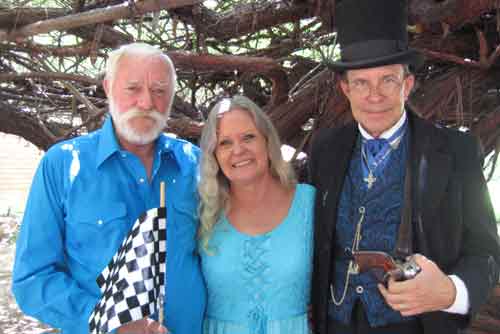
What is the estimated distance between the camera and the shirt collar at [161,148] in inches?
96.0

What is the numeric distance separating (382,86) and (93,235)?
4.10ft

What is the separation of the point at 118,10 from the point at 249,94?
1.41 m

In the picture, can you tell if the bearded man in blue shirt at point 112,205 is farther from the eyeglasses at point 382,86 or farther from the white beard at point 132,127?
the eyeglasses at point 382,86

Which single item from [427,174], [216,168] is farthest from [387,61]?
[216,168]

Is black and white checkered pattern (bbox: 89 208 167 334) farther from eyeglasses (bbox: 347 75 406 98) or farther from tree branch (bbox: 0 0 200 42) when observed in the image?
tree branch (bbox: 0 0 200 42)

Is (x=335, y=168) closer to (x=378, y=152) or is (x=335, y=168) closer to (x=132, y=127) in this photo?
(x=378, y=152)

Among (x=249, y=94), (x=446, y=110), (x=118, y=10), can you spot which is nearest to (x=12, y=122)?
(x=118, y=10)

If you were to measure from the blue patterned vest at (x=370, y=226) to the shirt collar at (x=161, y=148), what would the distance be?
75 cm

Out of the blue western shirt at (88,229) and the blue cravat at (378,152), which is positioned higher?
the blue cravat at (378,152)

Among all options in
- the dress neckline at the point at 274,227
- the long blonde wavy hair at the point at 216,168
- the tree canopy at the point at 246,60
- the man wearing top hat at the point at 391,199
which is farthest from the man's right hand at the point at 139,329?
the tree canopy at the point at 246,60

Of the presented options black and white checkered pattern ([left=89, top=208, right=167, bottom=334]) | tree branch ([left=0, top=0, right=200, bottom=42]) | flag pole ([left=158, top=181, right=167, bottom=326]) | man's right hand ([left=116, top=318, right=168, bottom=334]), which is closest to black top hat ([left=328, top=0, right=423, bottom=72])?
flag pole ([left=158, top=181, right=167, bottom=326])

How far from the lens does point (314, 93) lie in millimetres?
3912

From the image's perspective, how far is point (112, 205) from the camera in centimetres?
235

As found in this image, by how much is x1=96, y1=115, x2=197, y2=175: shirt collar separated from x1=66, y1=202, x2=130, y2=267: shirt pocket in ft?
0.73
